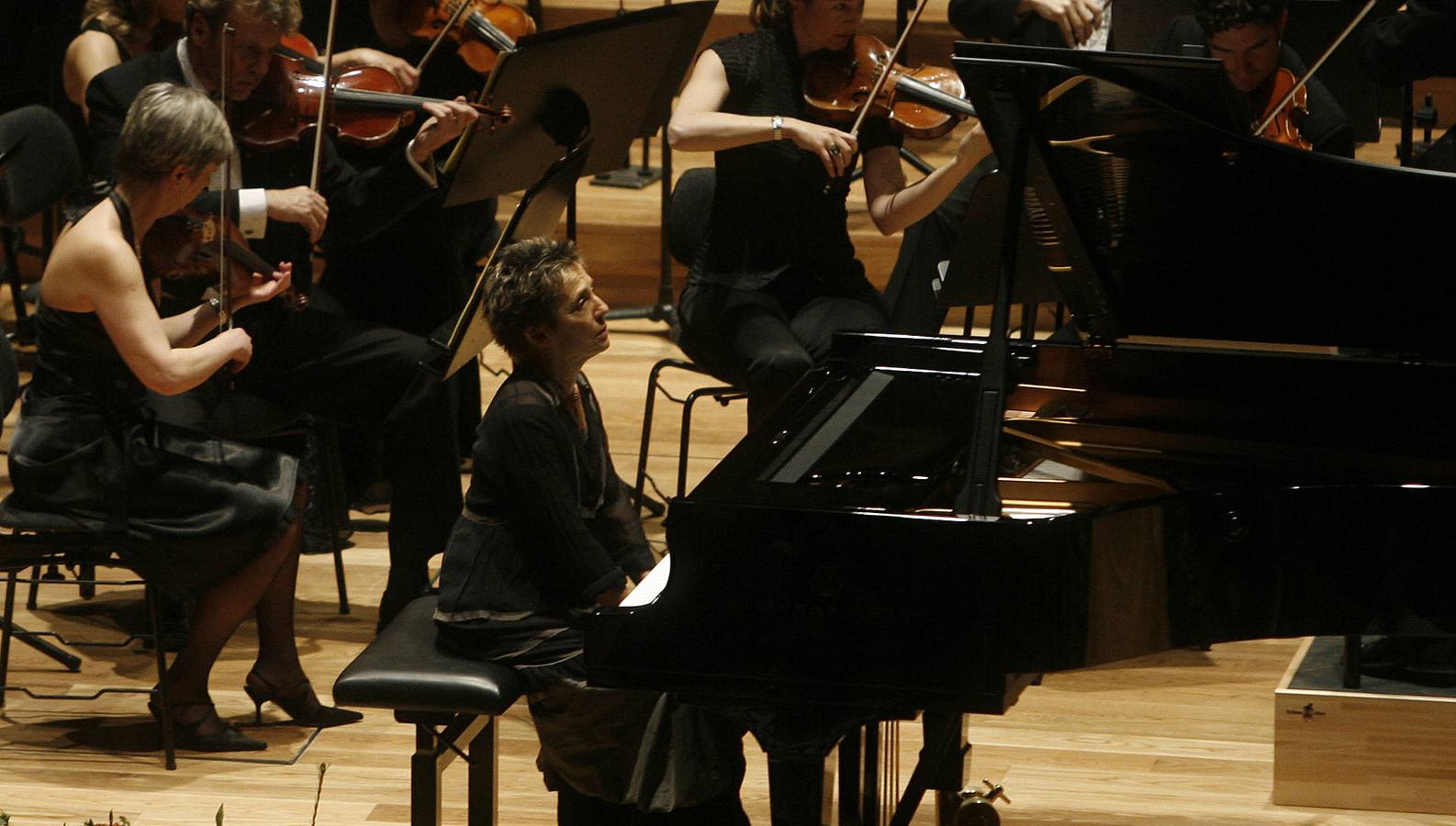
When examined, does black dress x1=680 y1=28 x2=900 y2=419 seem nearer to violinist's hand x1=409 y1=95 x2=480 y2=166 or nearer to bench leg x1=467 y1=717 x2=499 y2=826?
violinist's hand x1=409 y1=95 x2=480 y2=166

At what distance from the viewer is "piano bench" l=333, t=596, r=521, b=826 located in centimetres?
252

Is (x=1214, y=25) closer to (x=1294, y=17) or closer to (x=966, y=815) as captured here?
(x=1294, y=17)

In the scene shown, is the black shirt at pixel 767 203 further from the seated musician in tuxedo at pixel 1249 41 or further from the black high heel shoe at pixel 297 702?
the black high heel shoe at pixel 297 702

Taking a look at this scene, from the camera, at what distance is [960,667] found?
2.12 m

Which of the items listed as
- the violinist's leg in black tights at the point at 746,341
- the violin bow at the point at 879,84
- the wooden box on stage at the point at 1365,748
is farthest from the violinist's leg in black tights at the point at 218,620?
the wooden box on stage at the point at 1365,748

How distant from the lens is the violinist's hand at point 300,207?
11.5ft

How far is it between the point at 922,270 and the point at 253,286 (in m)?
1.62

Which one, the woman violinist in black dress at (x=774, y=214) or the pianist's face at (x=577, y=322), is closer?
the pianist's face at (x=577, y=322)

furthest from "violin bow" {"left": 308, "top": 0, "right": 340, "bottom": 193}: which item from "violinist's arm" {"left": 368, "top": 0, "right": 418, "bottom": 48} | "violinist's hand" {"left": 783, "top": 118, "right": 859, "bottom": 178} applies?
"violinist's hand" {"left": 783, "top": 118, "right": 859, "bottom": 178}

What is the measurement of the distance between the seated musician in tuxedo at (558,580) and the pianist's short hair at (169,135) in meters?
0.62

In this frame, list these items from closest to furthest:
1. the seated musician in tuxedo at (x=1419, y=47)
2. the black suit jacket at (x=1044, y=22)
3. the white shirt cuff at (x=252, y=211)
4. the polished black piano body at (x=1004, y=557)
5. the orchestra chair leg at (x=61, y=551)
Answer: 1. the polished black piano body at (x=1004, y=557)
2. the orchestra chair leg at (x=61, y=551)
3. the white shirt cuff at (x=252, y=211)
4. the seated musician in tuxedo at (x=1419, y=47)
5. the black suit jacket at (x=1044, y=22)

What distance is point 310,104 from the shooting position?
3654 mm

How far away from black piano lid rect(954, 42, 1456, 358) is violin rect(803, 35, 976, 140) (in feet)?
3.20

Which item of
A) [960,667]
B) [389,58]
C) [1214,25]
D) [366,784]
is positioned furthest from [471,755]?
[1214,25]
